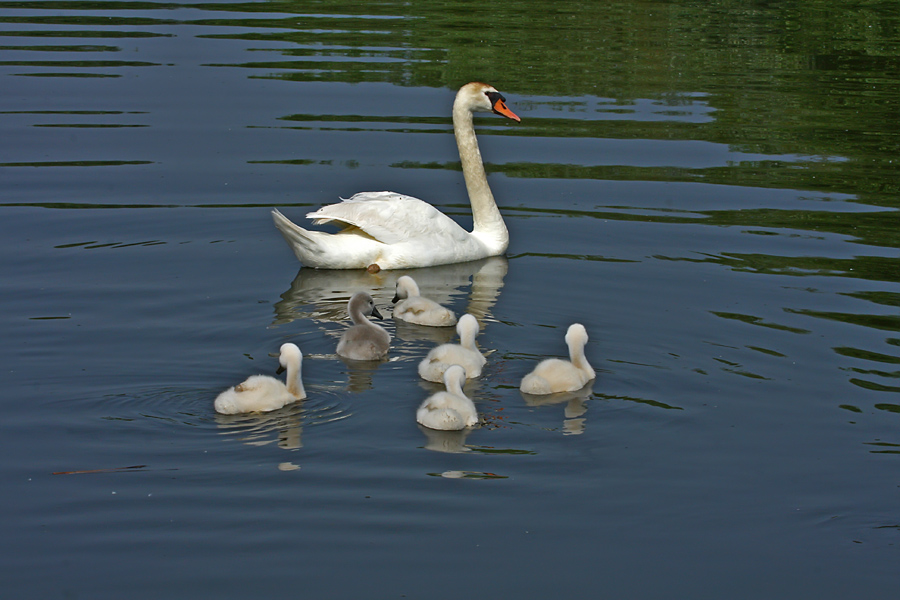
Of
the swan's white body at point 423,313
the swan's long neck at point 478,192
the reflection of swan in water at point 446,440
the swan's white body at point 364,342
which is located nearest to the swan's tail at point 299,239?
the swan's white body at point 423,313

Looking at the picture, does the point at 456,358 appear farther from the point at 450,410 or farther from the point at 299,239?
the point at 299,239

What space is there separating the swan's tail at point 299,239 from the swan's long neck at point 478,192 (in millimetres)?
1813

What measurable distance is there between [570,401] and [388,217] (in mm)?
3954

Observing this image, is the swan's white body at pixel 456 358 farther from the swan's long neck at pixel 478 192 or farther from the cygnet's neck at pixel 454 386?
the swan's long neck at pixel 478 192

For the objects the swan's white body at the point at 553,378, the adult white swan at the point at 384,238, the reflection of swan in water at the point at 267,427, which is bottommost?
the reflection of swan in water at the point at 267,427

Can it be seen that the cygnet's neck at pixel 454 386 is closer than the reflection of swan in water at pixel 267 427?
No

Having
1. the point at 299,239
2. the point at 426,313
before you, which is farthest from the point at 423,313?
the point at 299,239

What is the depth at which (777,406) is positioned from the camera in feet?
26.8

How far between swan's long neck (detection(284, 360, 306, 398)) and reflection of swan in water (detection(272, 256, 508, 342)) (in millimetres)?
1648

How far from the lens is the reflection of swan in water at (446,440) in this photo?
735 centimetres

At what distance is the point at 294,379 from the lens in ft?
26.2

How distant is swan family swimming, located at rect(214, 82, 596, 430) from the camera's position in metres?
7.73

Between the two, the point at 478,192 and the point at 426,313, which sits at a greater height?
the point at 478,192

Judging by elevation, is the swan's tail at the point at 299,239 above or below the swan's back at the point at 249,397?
above
